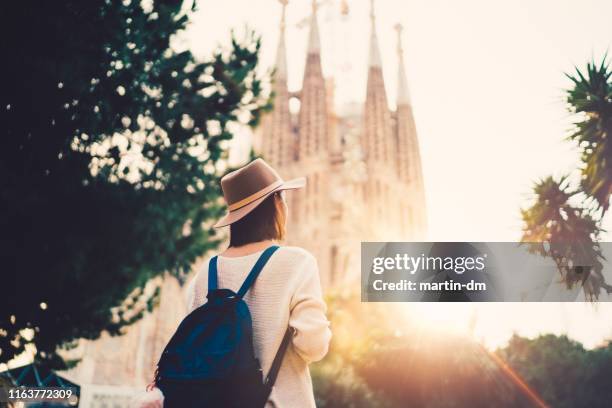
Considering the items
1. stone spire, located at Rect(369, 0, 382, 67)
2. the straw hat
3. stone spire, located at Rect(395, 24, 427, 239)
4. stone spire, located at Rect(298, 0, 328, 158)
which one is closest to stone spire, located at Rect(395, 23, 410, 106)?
stone spire, located at Rect(395, 24, 427, 239)

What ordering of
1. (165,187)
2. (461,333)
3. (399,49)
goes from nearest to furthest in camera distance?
(165,187), (461,333), (399,49)

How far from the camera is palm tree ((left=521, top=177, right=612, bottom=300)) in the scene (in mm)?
6766

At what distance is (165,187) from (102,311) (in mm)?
1722

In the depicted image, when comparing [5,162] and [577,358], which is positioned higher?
[5,162]

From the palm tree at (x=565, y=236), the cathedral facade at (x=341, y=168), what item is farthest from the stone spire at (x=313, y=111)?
the palm tree at (x=565, y=236)

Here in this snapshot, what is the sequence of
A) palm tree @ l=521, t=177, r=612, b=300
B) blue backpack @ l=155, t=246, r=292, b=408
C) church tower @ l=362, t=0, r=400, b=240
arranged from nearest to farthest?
blue backpack @ l=155, t=246, r=292, b=408
palm tree @ l=521, t=177, r=612, b=300
church tower @ l=362, t=0, r=400, b=240

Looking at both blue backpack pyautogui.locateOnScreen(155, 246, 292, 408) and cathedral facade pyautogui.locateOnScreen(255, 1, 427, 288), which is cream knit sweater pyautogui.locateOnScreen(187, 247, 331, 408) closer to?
blue backpack pyautogui.locateOnScreen(155, 246, 292, 408)

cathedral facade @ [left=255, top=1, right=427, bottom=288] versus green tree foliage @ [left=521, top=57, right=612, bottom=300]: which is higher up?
cathedral facade @ [left=255, top=1, right=427, bottom=288]

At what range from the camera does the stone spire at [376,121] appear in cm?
3653

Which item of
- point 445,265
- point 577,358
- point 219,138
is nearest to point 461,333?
point 577,358

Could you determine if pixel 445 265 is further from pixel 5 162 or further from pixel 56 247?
pixel 5 162

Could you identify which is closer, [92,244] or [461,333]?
[92,244]

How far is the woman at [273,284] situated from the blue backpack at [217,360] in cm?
4

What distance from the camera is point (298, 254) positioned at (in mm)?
1563
